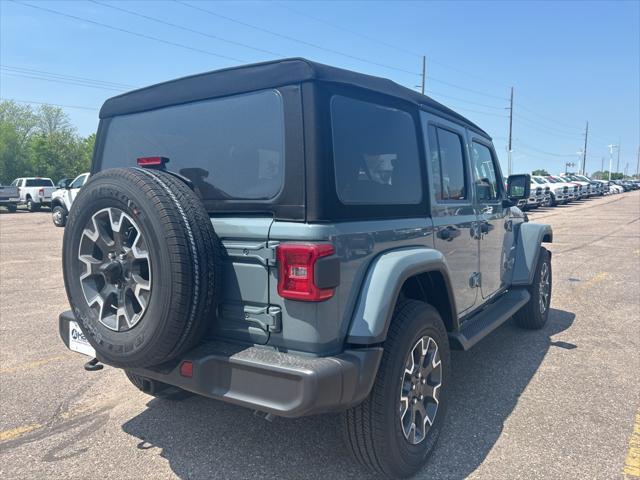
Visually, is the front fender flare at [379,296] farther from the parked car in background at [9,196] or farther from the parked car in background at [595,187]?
the parked car in background at [595,187]

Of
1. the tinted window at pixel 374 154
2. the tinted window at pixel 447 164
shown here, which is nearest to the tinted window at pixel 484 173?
the tinted window at pixel 447 164

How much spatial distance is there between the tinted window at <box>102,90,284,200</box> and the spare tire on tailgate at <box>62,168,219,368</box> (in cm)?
26

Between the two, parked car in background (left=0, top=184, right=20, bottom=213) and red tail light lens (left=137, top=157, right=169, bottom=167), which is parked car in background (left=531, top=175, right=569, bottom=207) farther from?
parked car in background (left=0, top=184, right=20, bottom=213)

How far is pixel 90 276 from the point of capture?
252cm

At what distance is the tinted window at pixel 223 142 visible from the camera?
7.97 ft

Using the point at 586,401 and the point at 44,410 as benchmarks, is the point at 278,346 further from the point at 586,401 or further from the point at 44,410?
the point at 586,401

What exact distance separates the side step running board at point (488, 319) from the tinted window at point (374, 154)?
982 mm

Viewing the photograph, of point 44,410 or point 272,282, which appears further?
point 44,410

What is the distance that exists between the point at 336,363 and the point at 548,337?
11.9 ft

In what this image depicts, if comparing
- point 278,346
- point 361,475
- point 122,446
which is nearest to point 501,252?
point 361,475

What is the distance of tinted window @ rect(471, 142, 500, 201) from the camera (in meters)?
4.03

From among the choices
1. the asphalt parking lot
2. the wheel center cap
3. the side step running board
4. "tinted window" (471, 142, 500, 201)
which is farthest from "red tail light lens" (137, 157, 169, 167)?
"tinted window" (471, 142, 500, 201)

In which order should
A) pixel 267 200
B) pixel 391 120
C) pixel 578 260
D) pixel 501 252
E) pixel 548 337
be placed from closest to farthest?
pixel 267 200 < pixel 391 120 < pixel 501 252 < pixel 548 337 < pixel 578 260

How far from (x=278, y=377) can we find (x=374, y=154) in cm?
130
